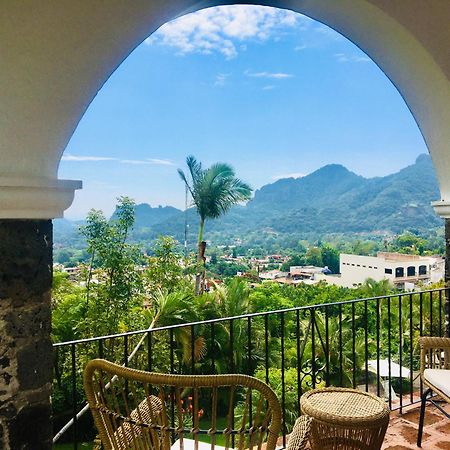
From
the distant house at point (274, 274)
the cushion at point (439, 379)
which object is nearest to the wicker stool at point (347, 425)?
the cushion at point (439, 379)

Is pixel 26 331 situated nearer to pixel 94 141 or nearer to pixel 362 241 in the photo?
pixel 362 241

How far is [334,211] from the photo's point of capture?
4281 cm

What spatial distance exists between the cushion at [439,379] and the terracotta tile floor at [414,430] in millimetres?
394

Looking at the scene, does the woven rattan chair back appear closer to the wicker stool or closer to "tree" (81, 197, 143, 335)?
the wicker stool

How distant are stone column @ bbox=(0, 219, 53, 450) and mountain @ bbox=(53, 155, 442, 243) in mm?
30212

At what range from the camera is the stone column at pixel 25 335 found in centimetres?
157

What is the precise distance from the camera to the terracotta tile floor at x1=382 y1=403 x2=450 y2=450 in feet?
8.01

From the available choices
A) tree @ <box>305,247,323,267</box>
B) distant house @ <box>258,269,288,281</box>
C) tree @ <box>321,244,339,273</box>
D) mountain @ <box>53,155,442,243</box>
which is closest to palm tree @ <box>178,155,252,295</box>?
mountain @ <box>53,155,442,243</box>

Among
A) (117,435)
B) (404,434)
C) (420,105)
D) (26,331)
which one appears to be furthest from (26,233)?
(420,105)

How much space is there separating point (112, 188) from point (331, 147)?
34424 millimetres

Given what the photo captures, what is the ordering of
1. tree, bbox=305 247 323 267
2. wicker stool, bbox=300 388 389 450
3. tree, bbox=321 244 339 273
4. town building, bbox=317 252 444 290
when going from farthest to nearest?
tree, bbox=321 244 339 273, tree, bbox=305 247 323 267, town building, bbox=317 252 444 290, wicker stool, bbox=300 388 389 450

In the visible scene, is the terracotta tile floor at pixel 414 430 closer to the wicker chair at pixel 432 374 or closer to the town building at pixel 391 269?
the wicker chair at pixel 432 374

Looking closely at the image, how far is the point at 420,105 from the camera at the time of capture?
2.94m

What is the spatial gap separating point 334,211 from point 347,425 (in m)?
42.2
